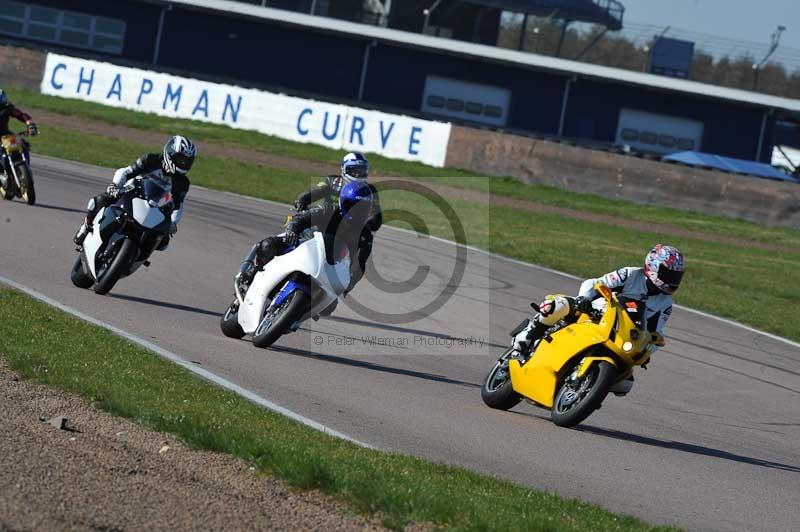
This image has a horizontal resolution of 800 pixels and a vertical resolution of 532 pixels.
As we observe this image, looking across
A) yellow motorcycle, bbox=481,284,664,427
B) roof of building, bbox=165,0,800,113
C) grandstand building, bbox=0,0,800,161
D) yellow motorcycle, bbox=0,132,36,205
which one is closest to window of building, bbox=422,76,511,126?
grandstand building, bbox=0,0,800,161

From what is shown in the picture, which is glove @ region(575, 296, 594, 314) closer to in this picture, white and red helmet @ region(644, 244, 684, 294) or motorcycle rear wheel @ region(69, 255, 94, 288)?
white and red helmet @ region(644, 244, 684, 294)

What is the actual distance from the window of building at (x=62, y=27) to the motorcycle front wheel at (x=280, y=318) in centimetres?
4213

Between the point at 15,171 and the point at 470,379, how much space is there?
360 inches

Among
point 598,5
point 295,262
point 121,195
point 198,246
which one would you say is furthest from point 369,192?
point 598,5

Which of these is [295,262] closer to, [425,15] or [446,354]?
[446,354]

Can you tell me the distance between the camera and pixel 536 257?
21031 millimetres

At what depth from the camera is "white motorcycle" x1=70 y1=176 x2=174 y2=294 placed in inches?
459

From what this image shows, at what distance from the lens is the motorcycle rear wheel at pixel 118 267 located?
11625 mm

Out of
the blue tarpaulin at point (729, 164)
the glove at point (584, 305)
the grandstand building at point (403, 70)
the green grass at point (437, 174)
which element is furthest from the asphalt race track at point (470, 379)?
the grandstand building at point (403, 70)

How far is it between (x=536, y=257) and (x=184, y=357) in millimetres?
12169

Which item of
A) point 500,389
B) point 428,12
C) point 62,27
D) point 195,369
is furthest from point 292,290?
point 428,12

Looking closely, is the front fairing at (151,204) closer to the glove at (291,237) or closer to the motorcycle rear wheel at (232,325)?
the motorcycle rear wheel at (232,325)

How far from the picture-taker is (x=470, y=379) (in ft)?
35.8

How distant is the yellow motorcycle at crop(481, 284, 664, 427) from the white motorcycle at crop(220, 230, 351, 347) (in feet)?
5.00
